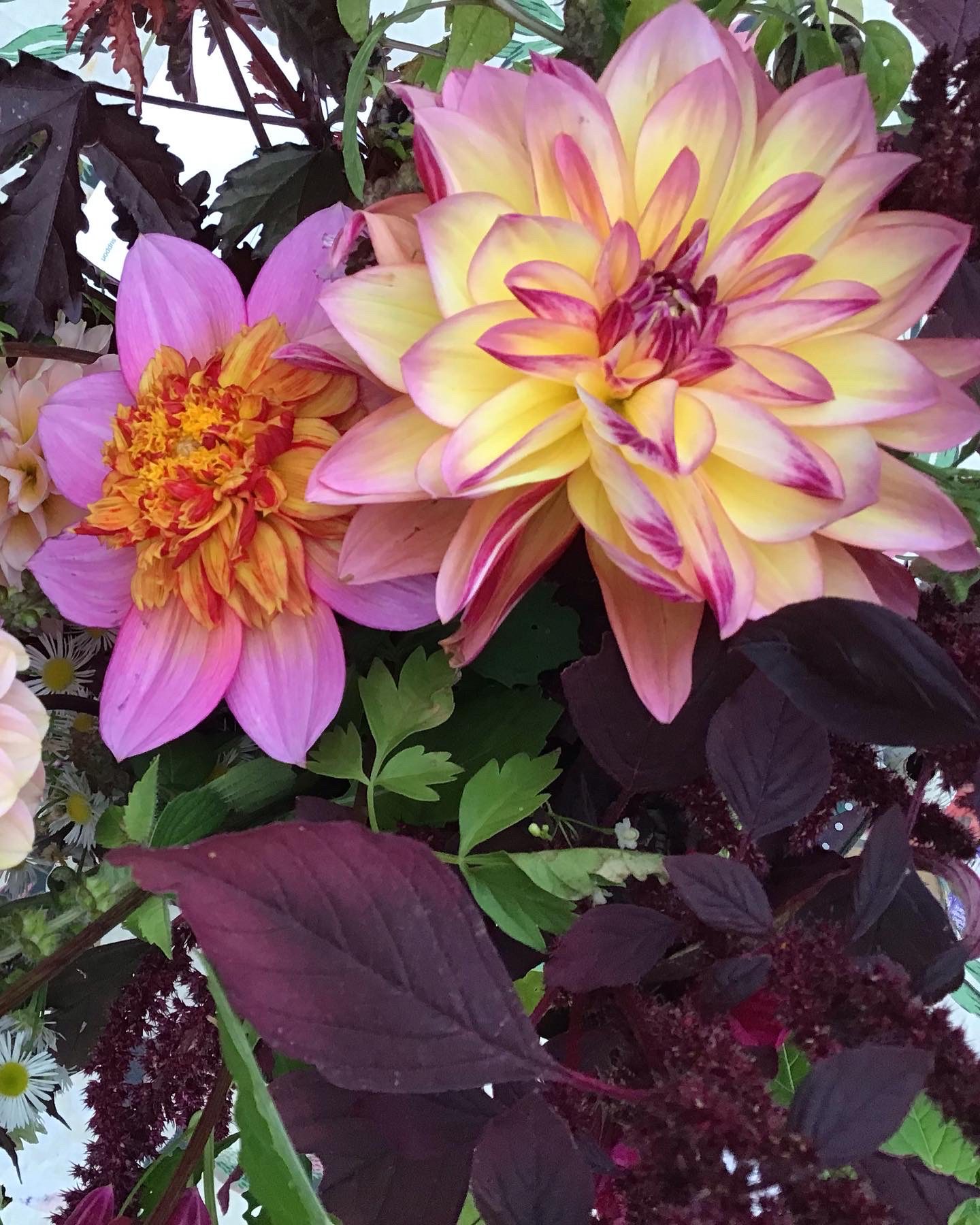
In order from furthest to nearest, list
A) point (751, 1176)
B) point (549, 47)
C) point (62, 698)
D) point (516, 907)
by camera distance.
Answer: point (549, 47)
point (62, 698)
point (516, 907)
point (751, 1176)

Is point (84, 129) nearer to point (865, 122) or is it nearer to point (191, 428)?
point (191, 428)

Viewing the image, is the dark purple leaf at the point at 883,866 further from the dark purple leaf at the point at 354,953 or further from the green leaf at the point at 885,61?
the green leaf at the point at 885,61

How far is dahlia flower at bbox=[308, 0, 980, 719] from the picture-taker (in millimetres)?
199

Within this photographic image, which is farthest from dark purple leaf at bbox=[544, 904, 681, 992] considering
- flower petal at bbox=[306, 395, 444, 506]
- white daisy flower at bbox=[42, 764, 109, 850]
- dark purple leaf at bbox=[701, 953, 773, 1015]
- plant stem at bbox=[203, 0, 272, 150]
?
plant stem at bbox=[203, 0, 272, 150]

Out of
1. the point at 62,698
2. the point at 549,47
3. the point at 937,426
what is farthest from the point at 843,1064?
the point at 549,47

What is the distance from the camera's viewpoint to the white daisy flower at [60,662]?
41 cm

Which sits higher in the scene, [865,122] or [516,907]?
[865,122]

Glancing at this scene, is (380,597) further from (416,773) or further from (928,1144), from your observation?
(928,1144)

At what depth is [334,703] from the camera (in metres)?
0.27

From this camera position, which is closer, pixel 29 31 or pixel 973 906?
pixel 973 906

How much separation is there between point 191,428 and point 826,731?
0.65 ft

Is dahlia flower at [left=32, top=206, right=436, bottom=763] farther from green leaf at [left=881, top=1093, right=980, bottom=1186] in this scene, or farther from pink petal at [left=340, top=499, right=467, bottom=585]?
green leaf at [left=881, top=1093, right=980, bottom=1186]

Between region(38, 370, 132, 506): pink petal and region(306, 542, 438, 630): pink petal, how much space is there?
91mm

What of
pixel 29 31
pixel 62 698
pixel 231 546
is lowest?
pixel 62 698
